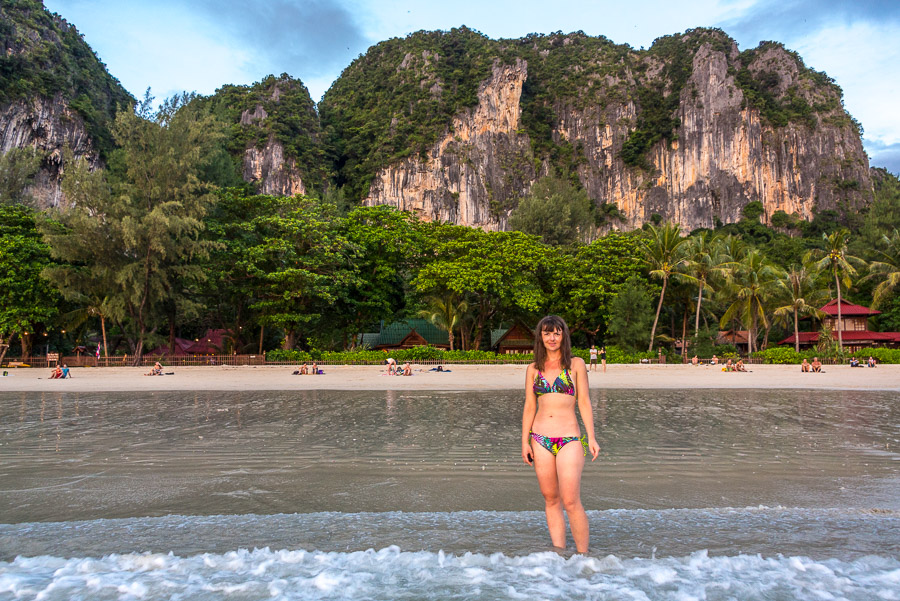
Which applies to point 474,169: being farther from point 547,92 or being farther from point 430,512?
point 430,512

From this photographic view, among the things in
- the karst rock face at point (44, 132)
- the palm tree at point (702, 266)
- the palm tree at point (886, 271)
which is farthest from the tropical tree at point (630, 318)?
the karst rock face at point (44, 132)

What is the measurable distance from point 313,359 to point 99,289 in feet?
45.9

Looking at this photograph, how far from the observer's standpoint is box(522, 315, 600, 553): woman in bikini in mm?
3184

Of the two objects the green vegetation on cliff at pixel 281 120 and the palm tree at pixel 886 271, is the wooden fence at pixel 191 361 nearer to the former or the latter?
the palm tree at pixel 886 271

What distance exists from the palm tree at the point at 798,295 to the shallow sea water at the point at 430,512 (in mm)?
34428

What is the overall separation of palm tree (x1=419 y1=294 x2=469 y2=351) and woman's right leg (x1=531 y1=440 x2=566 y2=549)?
Answer: 33518mm

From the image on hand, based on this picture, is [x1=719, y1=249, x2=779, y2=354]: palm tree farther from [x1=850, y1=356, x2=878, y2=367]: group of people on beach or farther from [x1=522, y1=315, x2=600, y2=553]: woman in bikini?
[x1=522, y1=315, x2=600, y2=553]: woman in bikini

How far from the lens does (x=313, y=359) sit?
32.9 m

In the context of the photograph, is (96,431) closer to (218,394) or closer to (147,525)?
(147,525)

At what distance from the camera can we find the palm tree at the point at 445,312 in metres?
37.1

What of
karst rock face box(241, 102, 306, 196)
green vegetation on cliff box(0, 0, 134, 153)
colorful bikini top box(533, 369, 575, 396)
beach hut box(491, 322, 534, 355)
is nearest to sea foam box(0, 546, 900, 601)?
colorful bikini top box(533, 369, 575, 396)

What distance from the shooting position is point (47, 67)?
66.1 metres

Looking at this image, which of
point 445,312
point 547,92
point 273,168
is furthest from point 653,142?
point 445,312

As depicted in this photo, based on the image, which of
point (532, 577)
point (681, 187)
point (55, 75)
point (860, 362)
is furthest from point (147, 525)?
point (681, 187)
